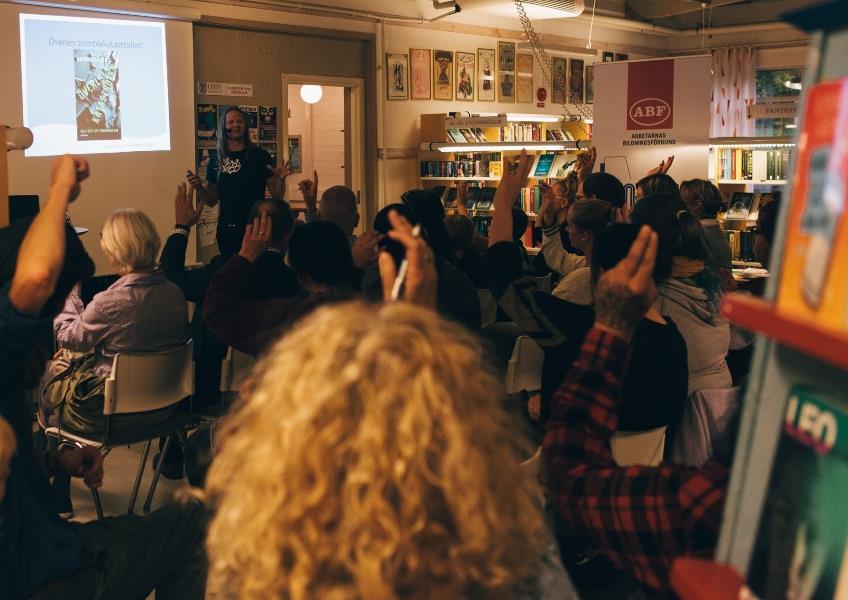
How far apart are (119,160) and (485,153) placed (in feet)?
12.7

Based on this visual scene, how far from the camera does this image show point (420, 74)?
33.4 feet

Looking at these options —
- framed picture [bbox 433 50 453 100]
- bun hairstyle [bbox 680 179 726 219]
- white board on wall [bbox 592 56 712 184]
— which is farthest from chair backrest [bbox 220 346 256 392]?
framed picture [bbox 433 50 453 100]

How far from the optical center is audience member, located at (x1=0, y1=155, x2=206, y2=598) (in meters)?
1.86

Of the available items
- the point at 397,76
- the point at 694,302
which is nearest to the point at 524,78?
the point at 397,76

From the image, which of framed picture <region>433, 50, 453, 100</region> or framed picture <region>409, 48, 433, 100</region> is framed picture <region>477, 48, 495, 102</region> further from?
framed picture <region>409, 48, 433, 100</region>

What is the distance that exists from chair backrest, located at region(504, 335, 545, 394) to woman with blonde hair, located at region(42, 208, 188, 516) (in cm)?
136

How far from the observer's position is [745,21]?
42.4ft

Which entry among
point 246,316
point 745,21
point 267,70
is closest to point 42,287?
point 246,316

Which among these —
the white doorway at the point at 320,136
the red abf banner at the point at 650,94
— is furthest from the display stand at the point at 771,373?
the white doorway at the point at 320,136

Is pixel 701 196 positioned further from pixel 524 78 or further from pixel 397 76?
pixel 524 78

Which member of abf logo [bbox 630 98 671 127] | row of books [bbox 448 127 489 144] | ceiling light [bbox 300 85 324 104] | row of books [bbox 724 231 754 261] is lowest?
row of books [bbox 724 231 754 261]

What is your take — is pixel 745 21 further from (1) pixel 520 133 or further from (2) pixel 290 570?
(2) pixel 290 570

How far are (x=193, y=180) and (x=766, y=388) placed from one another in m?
4.80

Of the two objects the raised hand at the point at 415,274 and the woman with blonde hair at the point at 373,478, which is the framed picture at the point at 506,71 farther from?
the woman with blonde hair at the point at 373,478
